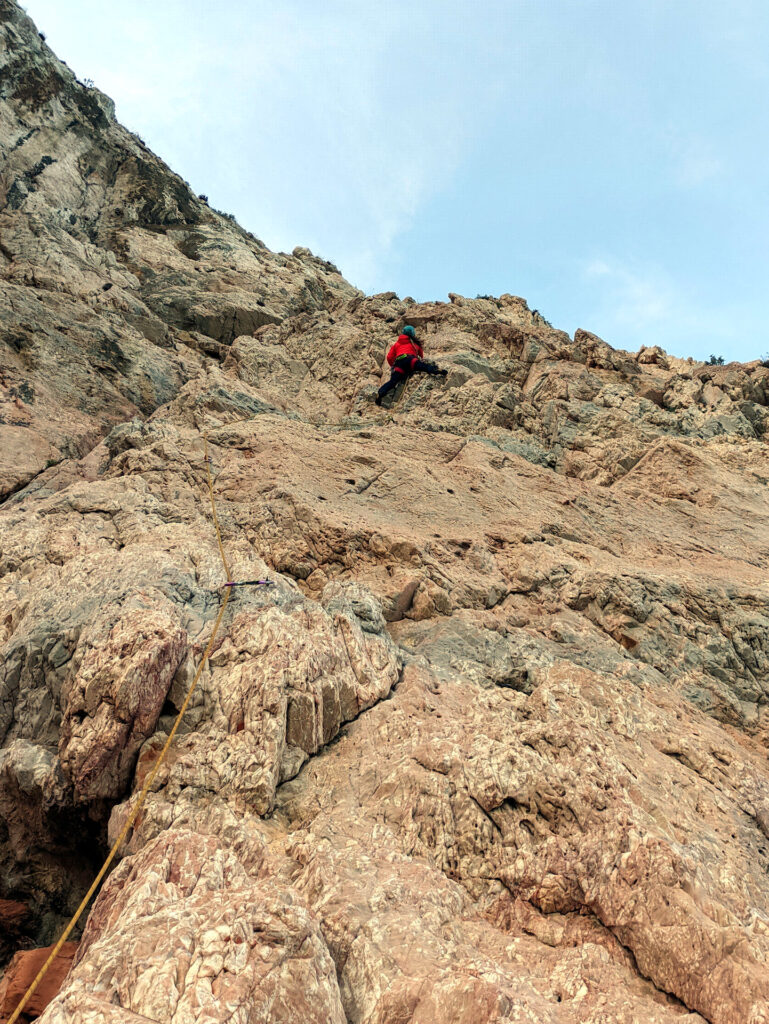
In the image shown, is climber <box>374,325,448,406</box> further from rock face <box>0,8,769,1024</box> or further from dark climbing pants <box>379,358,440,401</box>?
rock face <box>0,8,769,1024</box>

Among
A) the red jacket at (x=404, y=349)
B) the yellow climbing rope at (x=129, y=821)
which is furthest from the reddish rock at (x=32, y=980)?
the red jacket at (x=404, y=349)

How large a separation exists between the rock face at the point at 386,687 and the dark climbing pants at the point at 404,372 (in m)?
0.46

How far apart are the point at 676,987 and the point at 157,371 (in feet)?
47.6

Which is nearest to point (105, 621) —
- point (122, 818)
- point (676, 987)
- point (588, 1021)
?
point (122, 818)

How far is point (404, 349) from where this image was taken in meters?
14.4

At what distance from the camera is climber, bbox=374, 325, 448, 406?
14156mm

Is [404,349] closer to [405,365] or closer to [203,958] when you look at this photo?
[405,365]

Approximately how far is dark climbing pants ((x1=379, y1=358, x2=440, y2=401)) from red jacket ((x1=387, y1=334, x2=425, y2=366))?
0.31m

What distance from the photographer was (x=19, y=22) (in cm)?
2350

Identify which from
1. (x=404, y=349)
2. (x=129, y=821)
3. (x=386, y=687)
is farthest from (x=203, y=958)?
(x=404, y=349)

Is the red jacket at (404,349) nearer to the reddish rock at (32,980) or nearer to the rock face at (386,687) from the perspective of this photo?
the rock face at (386,687)

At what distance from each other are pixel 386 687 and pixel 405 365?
31.0 feet

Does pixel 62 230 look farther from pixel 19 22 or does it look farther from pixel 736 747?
pixel 736 747

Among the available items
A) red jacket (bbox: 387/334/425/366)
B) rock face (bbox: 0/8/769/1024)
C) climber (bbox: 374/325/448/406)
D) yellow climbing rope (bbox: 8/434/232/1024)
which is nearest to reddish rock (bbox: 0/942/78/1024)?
yellow climbing rope (bbox: 8/434/232/1024)
